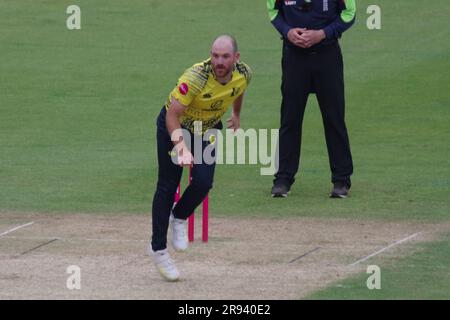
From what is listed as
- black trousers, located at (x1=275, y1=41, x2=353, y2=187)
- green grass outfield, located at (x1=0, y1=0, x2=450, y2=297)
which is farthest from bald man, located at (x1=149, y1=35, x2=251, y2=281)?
black trousers, located at (x1=275, y1=41, x2=353, y2=187)

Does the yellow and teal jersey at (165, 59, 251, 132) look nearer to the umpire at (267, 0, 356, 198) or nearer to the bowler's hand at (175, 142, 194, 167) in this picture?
the bowler's hand at (175, 142, 194, 167)

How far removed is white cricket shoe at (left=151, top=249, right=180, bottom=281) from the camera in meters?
10.5

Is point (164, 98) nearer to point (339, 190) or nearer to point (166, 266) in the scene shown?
point (339, 190)

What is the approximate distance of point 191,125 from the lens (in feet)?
35.4

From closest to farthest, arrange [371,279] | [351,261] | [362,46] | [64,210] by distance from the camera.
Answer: [371,279], [351,261], [64,210], [362,46]

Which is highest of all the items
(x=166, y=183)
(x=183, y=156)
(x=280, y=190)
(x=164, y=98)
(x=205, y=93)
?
(x=205, y=93)

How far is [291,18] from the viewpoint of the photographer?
14.2 meters

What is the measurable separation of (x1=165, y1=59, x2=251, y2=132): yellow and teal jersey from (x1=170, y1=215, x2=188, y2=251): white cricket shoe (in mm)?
797

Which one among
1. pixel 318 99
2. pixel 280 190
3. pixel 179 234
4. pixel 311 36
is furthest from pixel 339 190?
pixel 179 234

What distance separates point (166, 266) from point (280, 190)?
13.7ft

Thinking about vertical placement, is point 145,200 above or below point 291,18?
below
